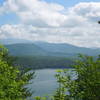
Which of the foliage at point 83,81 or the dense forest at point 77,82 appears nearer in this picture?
the dense forest at point 77,82

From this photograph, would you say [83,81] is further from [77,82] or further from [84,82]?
[77,82]

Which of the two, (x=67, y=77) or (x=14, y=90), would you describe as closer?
(x=14, y=90)

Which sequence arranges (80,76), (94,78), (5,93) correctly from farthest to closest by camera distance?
(80,76), (94,78), (5,93)

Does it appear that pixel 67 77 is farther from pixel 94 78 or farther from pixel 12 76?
pixel 12 76

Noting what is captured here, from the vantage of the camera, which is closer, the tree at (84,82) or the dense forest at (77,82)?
the dense forest at (77,82)

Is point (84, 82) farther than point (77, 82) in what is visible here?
No

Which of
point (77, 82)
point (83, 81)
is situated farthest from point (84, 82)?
point (77, 82)

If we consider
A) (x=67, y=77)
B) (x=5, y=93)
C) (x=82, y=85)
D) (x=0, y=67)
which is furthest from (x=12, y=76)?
(x=82, y=85)

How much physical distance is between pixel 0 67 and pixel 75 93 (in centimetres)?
410

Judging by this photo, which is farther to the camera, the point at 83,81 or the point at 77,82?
the point at 77,82

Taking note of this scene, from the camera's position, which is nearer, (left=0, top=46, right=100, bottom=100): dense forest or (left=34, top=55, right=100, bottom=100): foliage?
(left=0, top=46, right=100, bottom=100): dense forest

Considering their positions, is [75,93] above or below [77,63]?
below

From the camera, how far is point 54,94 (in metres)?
12.5

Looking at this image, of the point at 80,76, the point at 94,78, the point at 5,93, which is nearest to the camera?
the point at 5,93
